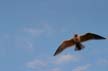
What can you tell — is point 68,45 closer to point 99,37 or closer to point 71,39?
point 71,39

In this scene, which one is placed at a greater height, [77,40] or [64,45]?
[64,45]

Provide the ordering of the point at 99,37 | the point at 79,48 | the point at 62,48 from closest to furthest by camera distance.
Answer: the point at 79,48
the point at 99,37
the point at 62,48

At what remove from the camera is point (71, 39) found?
25703 millimetres

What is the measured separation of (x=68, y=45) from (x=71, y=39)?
2.69 ft

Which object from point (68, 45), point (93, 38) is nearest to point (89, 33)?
point (93, 38)

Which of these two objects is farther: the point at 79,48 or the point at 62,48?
the point at 62,48

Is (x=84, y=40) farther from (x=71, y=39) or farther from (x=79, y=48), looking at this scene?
(x=79, y=48)

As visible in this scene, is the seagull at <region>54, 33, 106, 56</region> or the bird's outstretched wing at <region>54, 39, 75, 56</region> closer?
the seagull at <region>54, 33, 106, 56</region>

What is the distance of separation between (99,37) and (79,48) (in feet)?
8.67

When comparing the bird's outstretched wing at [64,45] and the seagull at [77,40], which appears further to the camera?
the bird's outstretched wing at [64,45]

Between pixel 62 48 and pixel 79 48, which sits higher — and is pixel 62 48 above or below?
above

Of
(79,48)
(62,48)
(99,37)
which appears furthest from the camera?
(62,48)

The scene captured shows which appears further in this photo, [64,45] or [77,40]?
[64,45]

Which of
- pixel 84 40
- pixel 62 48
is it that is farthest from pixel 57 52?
pixel 84 40
